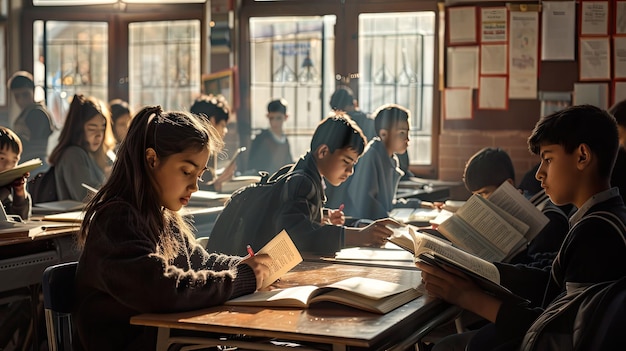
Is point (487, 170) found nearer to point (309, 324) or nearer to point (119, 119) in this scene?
point (309, 324)

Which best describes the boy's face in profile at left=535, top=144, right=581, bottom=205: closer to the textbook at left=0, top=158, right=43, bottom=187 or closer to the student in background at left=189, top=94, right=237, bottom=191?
the textbook at left=0, top=158, right=43, bottom=187

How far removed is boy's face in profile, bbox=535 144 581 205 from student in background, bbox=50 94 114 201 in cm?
281

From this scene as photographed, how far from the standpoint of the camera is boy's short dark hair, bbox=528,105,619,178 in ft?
7.55

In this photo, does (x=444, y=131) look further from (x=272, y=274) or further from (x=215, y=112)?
(x=272, y=274)

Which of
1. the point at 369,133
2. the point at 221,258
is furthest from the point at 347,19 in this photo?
the point at 221,258

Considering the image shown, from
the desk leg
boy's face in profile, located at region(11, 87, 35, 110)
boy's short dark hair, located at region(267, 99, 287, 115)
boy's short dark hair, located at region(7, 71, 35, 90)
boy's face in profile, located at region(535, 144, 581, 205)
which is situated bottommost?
the desk leg

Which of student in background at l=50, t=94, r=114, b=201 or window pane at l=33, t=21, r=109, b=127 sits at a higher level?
window pane at l=33, t=21, r=109, b=127

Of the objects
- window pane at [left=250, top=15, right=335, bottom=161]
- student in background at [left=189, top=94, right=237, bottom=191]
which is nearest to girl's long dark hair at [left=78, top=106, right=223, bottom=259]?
student in background at [left=189, top=94, right=237, bottom=191]

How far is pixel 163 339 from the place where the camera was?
Answer: 196 centimetres

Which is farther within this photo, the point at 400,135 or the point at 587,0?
the point at 587,0

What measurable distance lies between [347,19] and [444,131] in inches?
48.2

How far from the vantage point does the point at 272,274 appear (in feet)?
7.63

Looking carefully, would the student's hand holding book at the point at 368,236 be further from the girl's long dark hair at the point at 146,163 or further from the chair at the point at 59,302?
the chair at the point at 59,302

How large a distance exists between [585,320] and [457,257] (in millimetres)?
432
